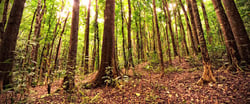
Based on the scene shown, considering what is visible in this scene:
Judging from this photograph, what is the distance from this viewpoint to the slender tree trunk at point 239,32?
4590 millimetres

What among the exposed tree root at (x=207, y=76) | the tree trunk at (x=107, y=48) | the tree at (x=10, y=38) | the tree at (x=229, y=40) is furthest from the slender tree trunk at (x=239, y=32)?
the tree at (x=10, y=38)

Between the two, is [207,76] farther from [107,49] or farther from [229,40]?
[107,49]

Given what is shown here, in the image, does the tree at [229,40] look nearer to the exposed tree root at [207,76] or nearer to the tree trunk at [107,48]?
the exposed tree root at [207,76]

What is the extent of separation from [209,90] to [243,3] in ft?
35.2

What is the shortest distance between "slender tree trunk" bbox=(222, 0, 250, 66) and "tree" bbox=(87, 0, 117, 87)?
18.9ft

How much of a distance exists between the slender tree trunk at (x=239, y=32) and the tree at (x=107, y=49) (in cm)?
577

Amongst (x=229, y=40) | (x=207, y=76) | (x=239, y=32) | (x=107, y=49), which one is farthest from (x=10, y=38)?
(x=239, y=32)

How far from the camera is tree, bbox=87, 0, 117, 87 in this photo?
5105 mm

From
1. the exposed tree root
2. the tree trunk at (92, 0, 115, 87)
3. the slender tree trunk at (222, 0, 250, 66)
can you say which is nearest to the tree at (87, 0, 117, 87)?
the tree trunk at (92, 0, 115, 87)

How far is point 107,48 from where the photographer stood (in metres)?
5.37

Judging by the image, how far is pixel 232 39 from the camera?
503 centimetres

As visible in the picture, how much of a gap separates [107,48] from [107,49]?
0.05 metres

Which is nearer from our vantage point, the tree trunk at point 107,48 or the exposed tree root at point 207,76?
the exposed tree root at point 207,76

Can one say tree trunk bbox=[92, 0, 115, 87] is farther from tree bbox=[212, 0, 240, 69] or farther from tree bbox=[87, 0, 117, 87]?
tree bbox=[212, 0, 240, 69]
